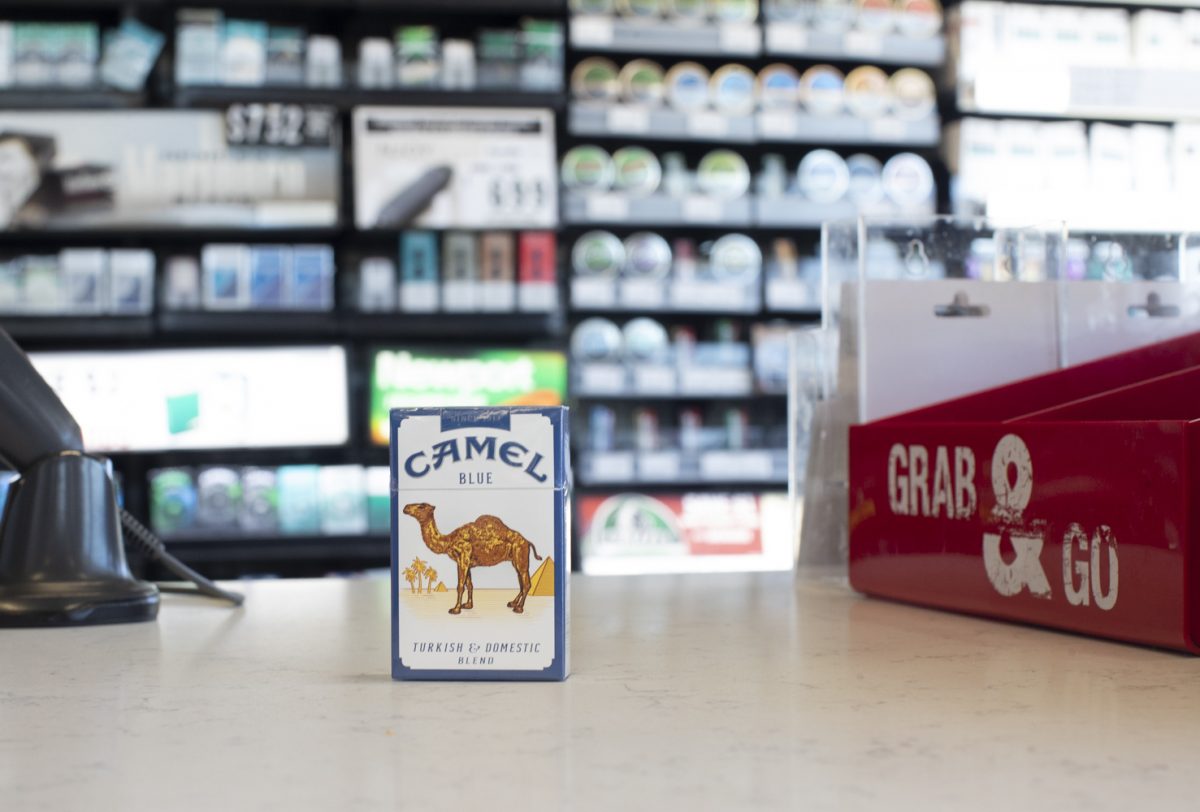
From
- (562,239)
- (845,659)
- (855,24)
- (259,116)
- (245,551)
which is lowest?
(245,551)

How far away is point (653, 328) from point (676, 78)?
772mm

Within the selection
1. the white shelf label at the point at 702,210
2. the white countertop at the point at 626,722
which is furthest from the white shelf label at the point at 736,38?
the white countertop at the point at 626,722

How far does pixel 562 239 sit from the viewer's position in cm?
413

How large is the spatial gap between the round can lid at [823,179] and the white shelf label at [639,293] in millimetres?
584

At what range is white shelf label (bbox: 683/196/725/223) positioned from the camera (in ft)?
13.0

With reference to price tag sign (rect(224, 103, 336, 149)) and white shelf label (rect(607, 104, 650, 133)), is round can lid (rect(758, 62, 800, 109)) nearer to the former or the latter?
white shelf label (rect(607, 104, 650, 133))

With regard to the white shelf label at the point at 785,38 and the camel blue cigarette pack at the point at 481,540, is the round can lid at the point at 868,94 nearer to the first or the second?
the white shelf label at the point at 785,38

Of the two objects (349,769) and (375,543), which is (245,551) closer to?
(375,543)

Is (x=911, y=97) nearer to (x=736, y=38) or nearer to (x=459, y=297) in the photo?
(x=736, y=38)

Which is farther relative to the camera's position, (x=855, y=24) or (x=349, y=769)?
(x=855, y=24)

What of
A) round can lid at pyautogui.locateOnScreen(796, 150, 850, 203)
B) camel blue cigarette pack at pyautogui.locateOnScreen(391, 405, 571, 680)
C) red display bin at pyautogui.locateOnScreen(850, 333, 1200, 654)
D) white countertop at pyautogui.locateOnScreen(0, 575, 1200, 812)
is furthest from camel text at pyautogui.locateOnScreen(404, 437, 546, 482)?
round can lid at pyautogui.locateOnScreen(796, 150, 850, 203)

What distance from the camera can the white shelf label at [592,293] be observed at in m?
3.89

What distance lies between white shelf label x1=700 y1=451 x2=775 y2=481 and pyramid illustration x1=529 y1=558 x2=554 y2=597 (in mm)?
3186

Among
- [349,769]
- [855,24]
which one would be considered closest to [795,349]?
[349,769]
